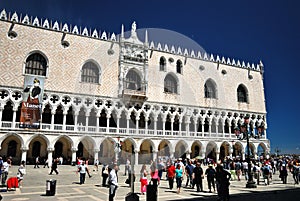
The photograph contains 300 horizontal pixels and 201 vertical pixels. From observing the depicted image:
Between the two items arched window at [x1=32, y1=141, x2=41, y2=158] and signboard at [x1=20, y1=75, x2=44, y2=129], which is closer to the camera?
signboard at [x1=20, y1=75, x2=44, y2=129]

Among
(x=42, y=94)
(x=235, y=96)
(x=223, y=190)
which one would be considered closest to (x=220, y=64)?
(x=235, y=96)

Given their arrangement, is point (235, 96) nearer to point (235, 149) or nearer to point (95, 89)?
point (235, 149)

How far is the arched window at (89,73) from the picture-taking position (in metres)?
25.6

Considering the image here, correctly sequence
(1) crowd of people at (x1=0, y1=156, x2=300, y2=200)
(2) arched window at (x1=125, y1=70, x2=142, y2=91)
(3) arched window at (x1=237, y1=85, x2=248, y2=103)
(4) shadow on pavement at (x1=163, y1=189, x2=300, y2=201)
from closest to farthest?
(1) crowd of people at (x1=0, y1=156, x2=300, y2=200), (4) shadow on pavement at (x1=163, y1=189, x2=300, y2=201), (2) arched window at (x1=125, y1=70, x2=142, y2=91), (3) arched window at (x1=237, y1=85, x2=248, y2=103)

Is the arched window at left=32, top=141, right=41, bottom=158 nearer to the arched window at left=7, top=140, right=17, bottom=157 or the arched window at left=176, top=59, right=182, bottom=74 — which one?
the arched window at left=7, top=140, right=17, bottom=157

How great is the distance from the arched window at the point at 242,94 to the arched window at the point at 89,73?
69.1 ft

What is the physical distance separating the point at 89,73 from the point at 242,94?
22.7 m

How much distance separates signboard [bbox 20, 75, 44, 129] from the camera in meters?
22.0

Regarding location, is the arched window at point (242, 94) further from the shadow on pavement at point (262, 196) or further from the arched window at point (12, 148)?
the arched window at point (12, 148)

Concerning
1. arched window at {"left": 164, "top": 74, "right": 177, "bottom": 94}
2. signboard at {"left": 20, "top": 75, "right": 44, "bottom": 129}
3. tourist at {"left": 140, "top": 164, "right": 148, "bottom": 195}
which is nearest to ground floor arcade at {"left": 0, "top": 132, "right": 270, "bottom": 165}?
signboard at {"left": 20, "top": 75, "right": 44, "bottom": 129}

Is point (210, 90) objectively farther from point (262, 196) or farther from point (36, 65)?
point (262, 196)

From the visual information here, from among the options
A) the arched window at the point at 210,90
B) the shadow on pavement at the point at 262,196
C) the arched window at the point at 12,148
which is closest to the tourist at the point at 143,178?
the shadow on pavement at the point at 262,196

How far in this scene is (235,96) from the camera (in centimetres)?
3438

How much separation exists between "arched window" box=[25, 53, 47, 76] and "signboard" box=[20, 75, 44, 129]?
33.7 inches
